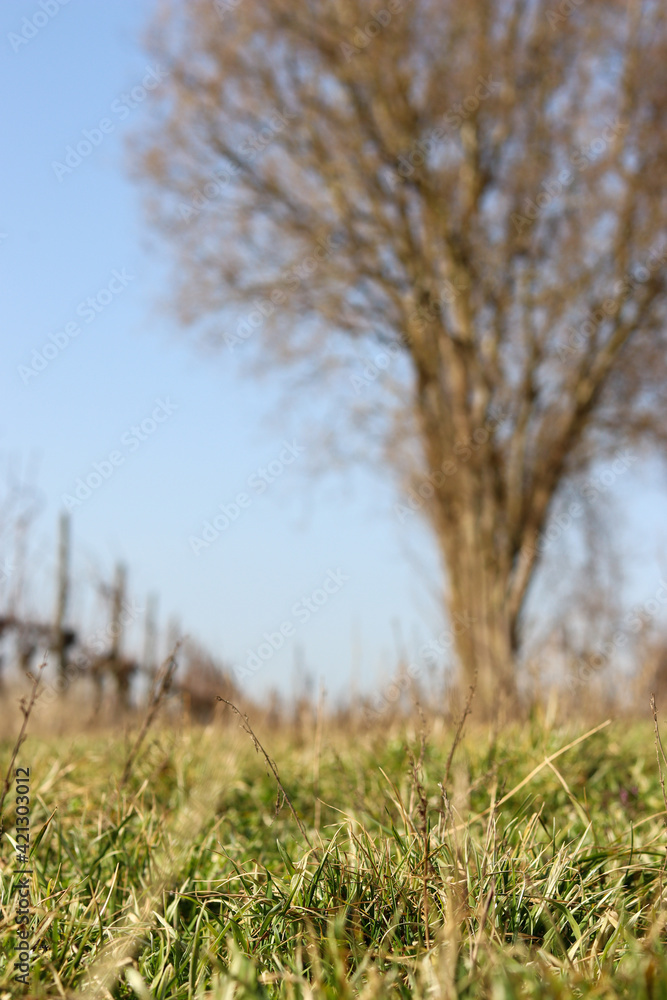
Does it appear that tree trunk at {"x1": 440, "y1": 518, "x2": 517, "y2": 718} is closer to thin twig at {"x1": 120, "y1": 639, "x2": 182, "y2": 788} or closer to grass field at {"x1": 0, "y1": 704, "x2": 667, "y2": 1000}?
grass field at {"x1": 0, "y1": 704, "x2": 667, "y2": 1000}

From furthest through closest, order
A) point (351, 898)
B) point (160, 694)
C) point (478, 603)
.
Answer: point (478, 603), point (160, 694), point (351, 898)

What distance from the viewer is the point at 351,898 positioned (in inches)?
80.3

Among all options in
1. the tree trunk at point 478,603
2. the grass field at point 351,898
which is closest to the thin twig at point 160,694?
the grass field at point 351,898

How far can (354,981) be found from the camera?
5.72 feet

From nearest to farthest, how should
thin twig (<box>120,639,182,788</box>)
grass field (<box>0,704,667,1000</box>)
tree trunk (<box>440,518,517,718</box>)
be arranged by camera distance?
grass field (<box>0,704,667,1000</box>)
thin twig (<box>120,639,182,788</box>)
tree trunk (<box>440,518,517,718</box>)

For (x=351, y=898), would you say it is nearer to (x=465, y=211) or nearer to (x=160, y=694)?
(x=160, y=694)

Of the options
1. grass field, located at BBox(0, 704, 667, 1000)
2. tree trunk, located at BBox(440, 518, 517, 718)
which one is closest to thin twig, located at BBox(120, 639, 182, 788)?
grass field, located at BBox(0, 704, 667, 1000)

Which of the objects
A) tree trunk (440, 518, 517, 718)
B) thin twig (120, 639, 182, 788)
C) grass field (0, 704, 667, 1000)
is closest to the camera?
grass field (0, 704, 667, 1000)

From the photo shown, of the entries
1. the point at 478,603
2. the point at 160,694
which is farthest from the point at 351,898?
the point at 478,603

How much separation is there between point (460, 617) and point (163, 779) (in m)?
6.31

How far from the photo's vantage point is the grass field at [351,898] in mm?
1697

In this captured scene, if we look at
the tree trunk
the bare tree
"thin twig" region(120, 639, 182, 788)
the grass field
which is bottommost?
the grass field

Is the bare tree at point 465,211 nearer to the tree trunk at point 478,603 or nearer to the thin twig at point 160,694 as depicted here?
the tree trunk at point 478,603

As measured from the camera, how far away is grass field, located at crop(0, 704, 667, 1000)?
170 cm
